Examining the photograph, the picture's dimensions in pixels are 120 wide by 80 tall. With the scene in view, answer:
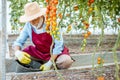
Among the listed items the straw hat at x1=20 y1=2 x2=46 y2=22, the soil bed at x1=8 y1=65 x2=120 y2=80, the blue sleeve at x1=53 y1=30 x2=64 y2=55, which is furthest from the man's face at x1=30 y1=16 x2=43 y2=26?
the soil bed at x1=8 y1=65 x2=120 y2=80

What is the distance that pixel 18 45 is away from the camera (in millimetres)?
2678

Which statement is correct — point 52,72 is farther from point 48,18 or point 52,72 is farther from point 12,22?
point 12,22

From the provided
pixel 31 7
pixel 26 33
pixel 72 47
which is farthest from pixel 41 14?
pixel 72 47

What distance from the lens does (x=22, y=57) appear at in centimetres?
258

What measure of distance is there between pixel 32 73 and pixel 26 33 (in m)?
0.37

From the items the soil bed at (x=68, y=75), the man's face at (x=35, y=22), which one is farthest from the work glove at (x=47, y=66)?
the man's face at (x=35, y=22)

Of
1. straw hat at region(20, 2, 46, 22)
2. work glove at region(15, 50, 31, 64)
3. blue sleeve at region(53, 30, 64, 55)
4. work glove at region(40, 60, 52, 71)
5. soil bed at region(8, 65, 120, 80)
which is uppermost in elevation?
straw hat at region(20, 2, 46, 22)

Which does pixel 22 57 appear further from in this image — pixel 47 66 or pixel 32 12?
pixel 32 12

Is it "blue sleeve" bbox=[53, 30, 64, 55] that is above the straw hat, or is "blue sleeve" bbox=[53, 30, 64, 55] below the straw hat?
below

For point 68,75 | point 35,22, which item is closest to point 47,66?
point 68,75

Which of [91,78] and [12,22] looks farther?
[12,22]

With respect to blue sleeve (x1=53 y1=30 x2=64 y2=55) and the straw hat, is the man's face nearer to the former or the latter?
the straw hat

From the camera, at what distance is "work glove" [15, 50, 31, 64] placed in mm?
2577

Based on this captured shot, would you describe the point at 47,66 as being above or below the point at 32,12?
below
